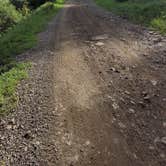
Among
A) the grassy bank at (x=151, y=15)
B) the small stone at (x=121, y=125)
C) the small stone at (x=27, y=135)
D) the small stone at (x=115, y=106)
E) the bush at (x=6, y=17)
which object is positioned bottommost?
the bush at (x=6, y=17)

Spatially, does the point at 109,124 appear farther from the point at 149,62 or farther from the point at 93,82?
the point at 149,62

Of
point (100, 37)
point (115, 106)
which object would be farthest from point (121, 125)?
point (100, 37)

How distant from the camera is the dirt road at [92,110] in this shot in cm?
360

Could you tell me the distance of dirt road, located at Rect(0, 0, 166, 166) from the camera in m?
3.60

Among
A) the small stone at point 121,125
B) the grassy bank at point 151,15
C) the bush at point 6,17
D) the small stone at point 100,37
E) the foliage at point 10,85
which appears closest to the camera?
the small stone at point 121,125

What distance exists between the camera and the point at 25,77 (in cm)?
634

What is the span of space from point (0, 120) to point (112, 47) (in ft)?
13.7

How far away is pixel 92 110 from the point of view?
4.58 metres

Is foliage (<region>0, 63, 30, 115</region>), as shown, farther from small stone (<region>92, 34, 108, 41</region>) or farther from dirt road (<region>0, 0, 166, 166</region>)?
small stone (<region>92, 34, 108, 41</region>)

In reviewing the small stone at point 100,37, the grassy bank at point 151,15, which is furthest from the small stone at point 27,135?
the grassy bank at point 151,15

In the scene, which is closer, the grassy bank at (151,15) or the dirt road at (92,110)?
the dirt road at (92,110)

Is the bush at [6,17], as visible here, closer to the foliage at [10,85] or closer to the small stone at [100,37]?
the small stone at [100,37]

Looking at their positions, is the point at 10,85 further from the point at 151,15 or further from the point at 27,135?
the point at 151,15

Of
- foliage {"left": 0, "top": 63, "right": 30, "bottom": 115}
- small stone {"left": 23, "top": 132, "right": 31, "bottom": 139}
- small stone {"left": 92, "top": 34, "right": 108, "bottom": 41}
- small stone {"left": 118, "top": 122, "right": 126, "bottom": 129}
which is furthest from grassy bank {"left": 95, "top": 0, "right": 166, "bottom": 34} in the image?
small stone {"left": 23, "top": 132, "right": 31, "bottom": 139}
